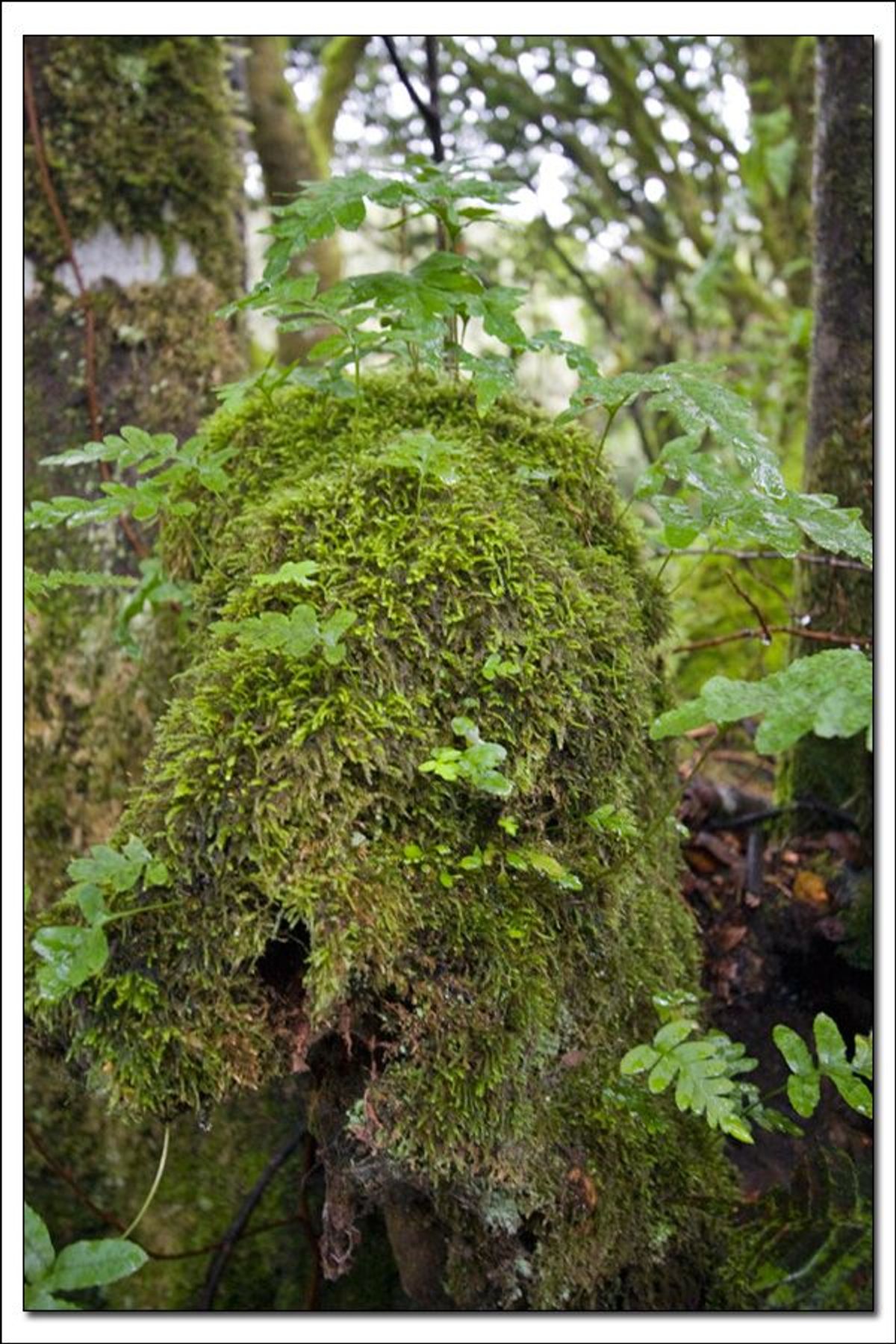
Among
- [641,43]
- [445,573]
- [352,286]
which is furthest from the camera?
[641,43]

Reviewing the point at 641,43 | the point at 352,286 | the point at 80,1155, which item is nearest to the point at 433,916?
the point at 352,286

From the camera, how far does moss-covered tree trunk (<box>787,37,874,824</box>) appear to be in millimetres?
2850

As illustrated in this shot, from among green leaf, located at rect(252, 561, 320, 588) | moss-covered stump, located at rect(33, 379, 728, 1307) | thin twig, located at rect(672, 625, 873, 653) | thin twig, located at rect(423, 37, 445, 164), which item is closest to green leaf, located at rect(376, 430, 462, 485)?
moss-covered stump, located at rect(33, 379, 728, 1307)

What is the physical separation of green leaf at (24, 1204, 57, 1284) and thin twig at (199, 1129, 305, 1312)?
0.95 metres

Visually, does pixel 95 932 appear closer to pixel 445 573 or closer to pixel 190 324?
pixel 445 573

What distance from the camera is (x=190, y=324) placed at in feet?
10.0

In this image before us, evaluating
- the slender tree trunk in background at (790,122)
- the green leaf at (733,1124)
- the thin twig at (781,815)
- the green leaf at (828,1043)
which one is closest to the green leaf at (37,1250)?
the green leaf at (733,1124)

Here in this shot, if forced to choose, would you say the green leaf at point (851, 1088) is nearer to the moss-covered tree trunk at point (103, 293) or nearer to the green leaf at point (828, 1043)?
the green leaf at point (828, 1043)

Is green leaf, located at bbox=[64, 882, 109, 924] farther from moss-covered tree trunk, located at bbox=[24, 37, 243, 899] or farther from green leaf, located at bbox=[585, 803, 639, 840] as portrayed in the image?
moss-covered tree trunk, located at bbox=[24, 37, 243, 899]

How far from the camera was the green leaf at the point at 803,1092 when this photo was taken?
1846mm

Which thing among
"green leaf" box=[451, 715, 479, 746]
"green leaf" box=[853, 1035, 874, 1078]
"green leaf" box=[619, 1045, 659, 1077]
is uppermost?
"green leaf" box=[451, 715, 479, 746]

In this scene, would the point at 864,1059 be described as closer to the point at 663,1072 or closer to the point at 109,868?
the point at 663,1072

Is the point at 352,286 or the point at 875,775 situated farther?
the point at 875,775

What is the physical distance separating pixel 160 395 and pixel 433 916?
2.05 meters
